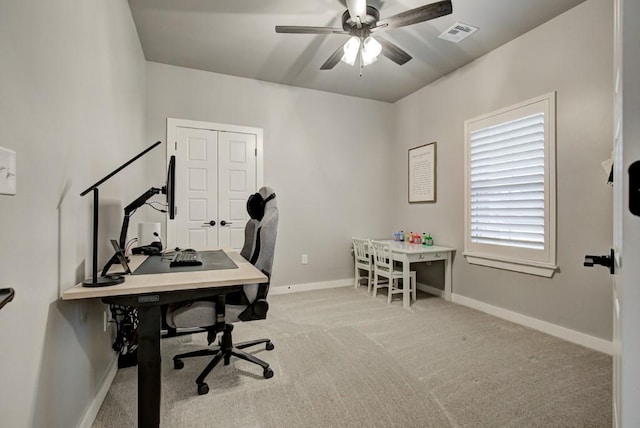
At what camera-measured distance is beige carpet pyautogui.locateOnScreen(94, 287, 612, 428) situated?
5.30 ft

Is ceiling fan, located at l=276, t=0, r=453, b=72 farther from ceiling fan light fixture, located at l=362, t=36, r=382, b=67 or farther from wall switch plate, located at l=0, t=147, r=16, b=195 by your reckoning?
wall switch plate, located at l=0, t=147, r=16, b=195

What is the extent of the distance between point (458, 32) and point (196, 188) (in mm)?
3254

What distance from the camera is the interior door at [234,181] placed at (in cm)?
383

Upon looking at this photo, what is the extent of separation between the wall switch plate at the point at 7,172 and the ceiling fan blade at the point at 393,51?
256 centimetres

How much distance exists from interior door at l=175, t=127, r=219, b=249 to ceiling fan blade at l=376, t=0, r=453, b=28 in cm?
241

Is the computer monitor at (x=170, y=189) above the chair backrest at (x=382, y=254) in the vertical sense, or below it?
above

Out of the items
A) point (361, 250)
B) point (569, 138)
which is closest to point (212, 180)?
point (361, 250)

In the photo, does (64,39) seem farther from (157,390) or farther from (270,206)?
(157,390)

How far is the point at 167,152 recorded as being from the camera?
359 centimetres

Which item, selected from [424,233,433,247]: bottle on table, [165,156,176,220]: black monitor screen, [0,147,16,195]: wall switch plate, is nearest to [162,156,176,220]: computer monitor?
[165,156,176,220]: black monitor screen

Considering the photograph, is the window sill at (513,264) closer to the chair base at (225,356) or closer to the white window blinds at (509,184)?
the white window blinds at (509,184)

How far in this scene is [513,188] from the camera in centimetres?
299

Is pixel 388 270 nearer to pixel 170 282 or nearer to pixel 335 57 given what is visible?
pixel 335 57

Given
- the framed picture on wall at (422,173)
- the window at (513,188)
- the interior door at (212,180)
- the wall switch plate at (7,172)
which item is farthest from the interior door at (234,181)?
the wall switch plate at (7,172)
